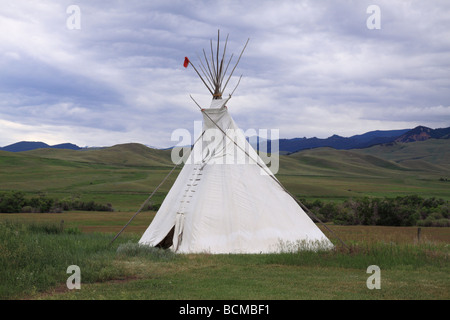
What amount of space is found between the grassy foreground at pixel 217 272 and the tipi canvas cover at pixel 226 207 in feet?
3.19

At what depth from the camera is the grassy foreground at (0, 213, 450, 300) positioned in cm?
786

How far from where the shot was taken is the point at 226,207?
1311cm

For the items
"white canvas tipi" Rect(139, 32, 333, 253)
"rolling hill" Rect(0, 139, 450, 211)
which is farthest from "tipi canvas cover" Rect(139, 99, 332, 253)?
"rolling hill" Rect(0, 139, 450, 211)

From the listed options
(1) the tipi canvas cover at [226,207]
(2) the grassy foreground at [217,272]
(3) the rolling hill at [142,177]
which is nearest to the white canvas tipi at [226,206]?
(1) the tipi canvas cover at [226,207]

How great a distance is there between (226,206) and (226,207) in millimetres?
35

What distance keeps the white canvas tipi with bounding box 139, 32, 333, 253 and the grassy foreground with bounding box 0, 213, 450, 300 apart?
3.10 feet

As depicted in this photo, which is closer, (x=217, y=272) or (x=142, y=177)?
(x=217, y=272)

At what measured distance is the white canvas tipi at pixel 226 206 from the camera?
12.7m

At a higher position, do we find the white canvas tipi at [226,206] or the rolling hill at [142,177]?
the white canvas tipi at [226,206]

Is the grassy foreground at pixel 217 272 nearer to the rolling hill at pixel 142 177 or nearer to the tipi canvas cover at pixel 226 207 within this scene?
the tipi canvas cover at pixel 226 207

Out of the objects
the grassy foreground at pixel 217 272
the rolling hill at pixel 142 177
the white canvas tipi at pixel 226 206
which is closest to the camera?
the grassy foreground at pixel 217 272

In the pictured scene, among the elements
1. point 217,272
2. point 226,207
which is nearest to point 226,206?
point 226,207

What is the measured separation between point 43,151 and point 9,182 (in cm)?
10230

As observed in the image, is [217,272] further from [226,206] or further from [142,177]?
[142,177]
